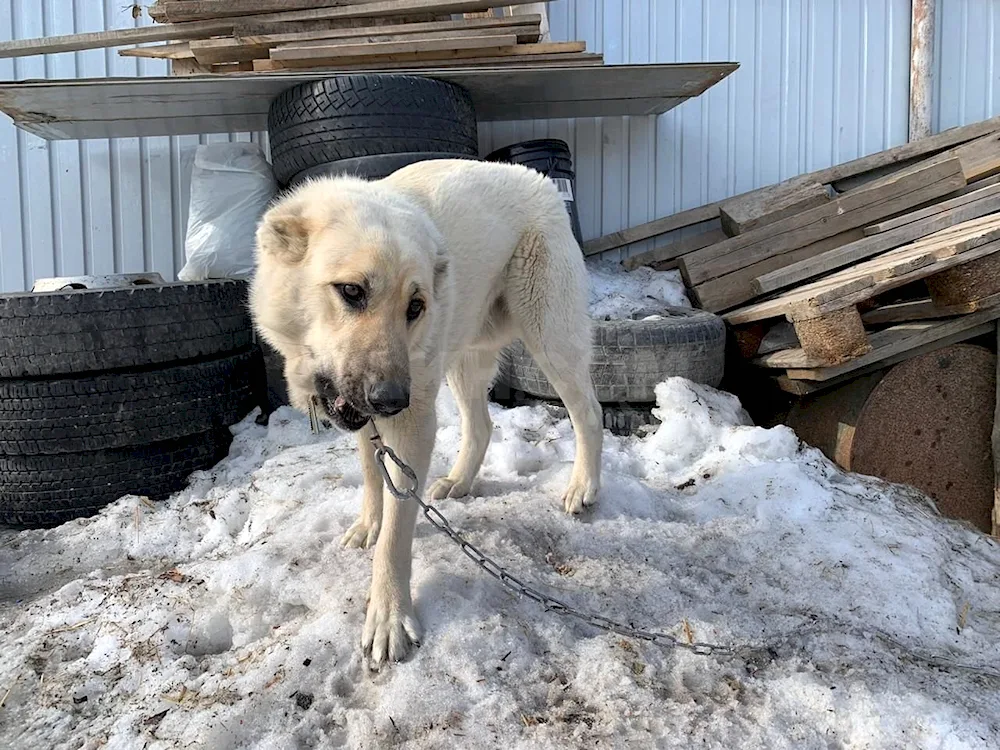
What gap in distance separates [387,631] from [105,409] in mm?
2015

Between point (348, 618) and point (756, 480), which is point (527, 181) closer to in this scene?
point (756, 480)

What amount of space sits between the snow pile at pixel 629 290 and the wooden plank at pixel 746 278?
6.2 inches

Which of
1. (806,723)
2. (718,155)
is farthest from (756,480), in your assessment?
(718,155)

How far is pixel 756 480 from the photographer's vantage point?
3086 millimetres

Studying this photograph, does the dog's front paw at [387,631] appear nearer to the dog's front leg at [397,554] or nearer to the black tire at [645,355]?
the dog's front leg at [397,554]

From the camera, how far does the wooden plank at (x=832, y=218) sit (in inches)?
195

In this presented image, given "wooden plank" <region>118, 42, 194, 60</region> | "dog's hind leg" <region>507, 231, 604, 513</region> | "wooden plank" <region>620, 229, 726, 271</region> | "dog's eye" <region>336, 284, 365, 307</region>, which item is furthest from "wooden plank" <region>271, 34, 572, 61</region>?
"dog's eye" <region>336, 284, 365, 307</region>

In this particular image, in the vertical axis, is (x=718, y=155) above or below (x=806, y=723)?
above

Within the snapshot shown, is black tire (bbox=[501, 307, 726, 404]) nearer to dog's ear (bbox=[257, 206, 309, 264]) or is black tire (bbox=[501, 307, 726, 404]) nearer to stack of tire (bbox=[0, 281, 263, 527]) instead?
stack of tire (bbox=[0, 281, 263, 527])

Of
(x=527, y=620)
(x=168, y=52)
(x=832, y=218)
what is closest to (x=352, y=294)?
(x=527, y=620)

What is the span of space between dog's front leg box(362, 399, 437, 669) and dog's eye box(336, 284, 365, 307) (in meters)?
0.42

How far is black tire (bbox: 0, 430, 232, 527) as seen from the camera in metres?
3.10

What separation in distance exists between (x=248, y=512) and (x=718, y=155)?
4686 millimetres

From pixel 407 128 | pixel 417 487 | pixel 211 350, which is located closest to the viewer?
pixel 417 487
